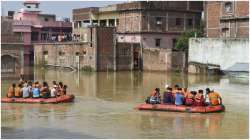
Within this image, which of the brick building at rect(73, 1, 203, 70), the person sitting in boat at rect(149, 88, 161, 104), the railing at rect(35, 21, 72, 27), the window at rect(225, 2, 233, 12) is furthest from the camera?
the railing at rect(35, 21, 72, 27)

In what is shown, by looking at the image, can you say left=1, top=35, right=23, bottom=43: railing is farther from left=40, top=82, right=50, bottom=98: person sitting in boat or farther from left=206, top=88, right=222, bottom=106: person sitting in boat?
left=206, top=88, right=222, bottom=106: person sitting in boat

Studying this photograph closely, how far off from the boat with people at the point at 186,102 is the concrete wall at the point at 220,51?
1707cm

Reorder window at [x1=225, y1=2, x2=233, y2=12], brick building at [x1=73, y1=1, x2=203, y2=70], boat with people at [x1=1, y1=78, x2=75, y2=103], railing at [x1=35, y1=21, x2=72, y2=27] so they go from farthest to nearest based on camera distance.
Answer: railing at [x1=35, y1=21, x2=72, y2=27] → brick building at [x1=73, y1=1, x2=203, y2=70] → window at [x1=225, y1=2, x2=233, y2=12] → boat with people at [x1=1, y1=78, x2=75, y2=103]

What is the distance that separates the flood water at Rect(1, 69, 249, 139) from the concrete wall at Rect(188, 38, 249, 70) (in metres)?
7.66

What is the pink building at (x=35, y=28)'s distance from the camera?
57.9 m

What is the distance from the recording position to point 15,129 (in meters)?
17.6

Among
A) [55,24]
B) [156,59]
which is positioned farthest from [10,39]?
[55,24]

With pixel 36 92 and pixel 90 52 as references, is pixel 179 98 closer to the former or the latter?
pixel 36 92

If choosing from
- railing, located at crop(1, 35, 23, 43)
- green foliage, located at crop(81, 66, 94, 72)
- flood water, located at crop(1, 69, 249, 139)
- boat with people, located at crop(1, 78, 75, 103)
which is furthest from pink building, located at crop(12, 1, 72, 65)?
boat with people, located at crop(1, 78, 75, 103)

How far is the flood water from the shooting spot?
56.0ft

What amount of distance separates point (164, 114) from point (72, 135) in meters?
5.45

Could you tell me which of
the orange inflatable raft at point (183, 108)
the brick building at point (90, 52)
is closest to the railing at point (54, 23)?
the brick building at point (90, 52)

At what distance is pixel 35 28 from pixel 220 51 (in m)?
25.2

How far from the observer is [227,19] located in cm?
4247
